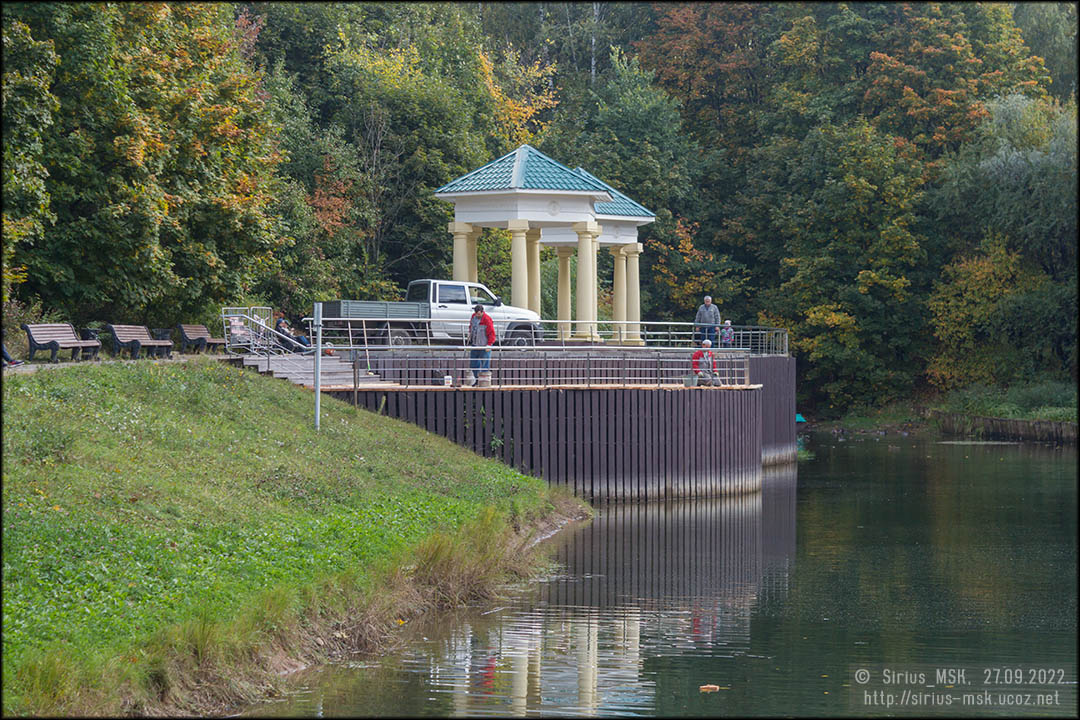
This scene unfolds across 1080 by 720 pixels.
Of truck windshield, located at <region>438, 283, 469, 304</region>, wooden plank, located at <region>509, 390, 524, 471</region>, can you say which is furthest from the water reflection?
truck windshield, located at <region>438, 283, 469, 304</region>

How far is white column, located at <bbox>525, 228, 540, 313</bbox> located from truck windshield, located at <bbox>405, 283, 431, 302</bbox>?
384 centimetres

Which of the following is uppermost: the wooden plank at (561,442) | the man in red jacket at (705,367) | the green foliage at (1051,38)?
the green foliage at (1051,38)

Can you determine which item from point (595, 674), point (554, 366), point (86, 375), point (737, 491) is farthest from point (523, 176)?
point (595, 674)

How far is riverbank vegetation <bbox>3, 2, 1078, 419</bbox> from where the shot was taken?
43.9 meters

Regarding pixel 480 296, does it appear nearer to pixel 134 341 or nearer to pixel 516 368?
pixel 516 368

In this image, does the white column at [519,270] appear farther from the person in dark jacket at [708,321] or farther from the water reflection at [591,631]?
the water reflection at [591,631]

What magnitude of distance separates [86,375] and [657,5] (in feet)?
165

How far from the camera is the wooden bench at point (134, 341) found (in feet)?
84.8

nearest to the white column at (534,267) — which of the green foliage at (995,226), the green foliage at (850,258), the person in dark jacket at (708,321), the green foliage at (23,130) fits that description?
the person in dark jacket at (708,321)

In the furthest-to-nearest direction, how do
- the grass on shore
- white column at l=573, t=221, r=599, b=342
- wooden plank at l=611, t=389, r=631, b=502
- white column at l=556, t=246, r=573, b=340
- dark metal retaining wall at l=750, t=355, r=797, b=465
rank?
white column at l=556, t=246, r=573, b=340, dark metal retaining wall at l=750, t=355, r=797, b=465, white column at l=573, t=221, r=599, b=342, wooden plank at l=611, t=389, r=631, b=502, the grass on shore

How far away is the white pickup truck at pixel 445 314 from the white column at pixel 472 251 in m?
1.54

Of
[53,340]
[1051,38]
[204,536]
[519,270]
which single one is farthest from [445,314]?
[1051,38]

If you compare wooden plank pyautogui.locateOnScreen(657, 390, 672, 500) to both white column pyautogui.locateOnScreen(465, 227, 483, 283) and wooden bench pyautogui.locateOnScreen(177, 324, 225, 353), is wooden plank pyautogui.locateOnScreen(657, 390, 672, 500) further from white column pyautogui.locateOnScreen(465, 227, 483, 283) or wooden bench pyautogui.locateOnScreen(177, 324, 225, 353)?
white column pyautogui.locateOnScreen(465, 227, 483, 283)

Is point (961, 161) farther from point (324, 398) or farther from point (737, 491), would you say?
point (324, 398)
